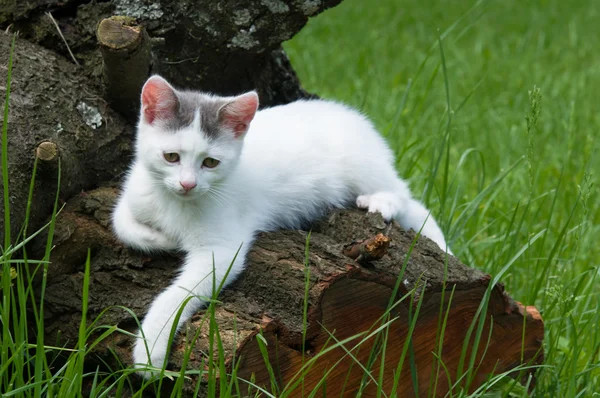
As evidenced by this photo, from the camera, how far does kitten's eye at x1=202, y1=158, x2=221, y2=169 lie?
275 cm

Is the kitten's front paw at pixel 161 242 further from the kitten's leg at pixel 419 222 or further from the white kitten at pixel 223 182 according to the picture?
the kitten's leg at pixel 419 222

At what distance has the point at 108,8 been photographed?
10.6ft

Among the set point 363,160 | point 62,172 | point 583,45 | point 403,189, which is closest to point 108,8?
point 62,172

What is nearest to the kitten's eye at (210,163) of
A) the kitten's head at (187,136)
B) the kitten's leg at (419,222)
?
the kitten's head at (187,136)

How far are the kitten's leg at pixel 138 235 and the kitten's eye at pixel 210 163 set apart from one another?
1.05ft

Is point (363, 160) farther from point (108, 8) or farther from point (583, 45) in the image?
point (583, 45)

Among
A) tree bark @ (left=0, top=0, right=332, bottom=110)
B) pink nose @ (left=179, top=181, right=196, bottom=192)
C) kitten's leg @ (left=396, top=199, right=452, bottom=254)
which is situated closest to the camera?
pink nose @ (left=179, top=181, right=196, bottom=192)

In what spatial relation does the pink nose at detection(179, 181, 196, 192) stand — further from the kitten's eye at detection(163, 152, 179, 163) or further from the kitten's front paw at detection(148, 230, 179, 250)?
the kitten's front paw at detection(148, 230, 179, 250)

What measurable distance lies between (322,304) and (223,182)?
661mm

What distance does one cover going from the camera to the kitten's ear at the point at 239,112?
2.75m

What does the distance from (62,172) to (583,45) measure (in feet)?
23.5

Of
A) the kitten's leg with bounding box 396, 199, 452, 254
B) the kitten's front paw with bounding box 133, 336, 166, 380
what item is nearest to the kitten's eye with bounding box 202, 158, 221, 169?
the kitten's front paw with bounding box 133, 336, 166, 380

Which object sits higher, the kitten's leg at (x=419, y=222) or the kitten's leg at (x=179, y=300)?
the kitten's leg at (x=179, y=300)

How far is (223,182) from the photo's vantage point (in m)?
2.87
